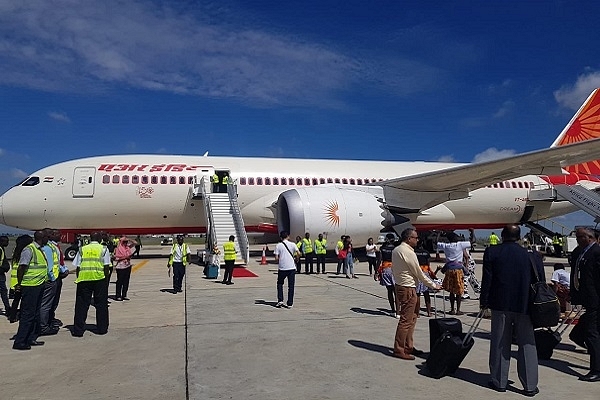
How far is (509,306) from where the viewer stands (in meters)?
4.62

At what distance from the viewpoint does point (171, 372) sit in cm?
504

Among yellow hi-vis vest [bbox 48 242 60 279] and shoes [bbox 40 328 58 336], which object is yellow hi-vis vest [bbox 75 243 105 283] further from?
shoes [bbox 40 328 58 336]

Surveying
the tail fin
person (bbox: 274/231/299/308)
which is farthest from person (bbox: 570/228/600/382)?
the tail fin

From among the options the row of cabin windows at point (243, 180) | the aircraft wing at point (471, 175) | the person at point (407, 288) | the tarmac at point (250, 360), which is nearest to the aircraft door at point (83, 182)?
the row of cabin windows at point (243, 180)

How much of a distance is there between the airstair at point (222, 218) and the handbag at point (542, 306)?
11.5m

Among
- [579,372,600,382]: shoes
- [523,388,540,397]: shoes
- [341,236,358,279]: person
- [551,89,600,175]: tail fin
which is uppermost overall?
[551,89,600,175]: tail fin

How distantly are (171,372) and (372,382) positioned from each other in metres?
2.07

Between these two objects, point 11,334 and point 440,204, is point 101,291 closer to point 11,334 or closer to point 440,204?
point 11,334

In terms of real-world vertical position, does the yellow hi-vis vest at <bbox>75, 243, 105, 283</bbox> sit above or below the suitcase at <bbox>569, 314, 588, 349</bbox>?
above

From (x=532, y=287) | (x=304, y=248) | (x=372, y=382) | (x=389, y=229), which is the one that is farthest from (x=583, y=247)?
(x=389, y=229)

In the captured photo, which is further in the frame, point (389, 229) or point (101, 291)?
point (389, 229)

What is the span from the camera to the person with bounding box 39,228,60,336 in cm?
684

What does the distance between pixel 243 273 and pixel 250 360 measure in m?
9.34

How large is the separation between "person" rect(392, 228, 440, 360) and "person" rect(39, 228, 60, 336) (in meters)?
4.78
